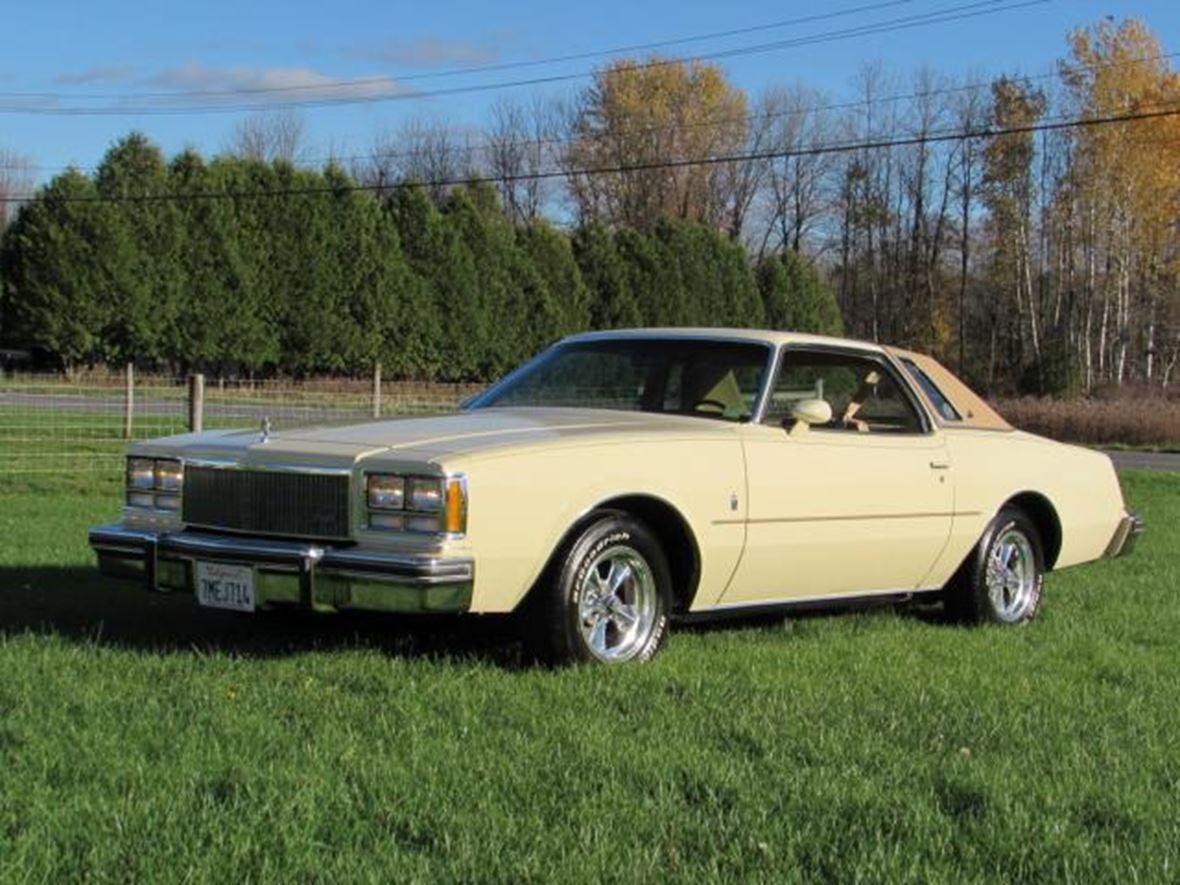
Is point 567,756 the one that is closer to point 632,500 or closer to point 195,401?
point 632,500

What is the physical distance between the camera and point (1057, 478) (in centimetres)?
780

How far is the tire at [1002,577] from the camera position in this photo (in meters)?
7.32

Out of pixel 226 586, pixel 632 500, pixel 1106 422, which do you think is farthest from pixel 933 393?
pixel 1106 422

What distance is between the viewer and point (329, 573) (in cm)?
525

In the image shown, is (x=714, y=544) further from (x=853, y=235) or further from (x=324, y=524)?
(x=853, y=235)

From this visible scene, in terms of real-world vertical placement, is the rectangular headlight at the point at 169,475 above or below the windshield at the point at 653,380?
below

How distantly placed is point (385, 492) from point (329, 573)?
1.22 ft

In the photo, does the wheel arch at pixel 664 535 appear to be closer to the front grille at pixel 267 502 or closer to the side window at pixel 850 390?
the front grille at pixel 267 502

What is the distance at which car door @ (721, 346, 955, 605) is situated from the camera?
6.21 m

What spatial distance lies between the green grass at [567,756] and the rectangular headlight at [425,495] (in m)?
0.66

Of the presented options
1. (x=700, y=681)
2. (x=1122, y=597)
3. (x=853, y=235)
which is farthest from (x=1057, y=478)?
(x=853, y=235)

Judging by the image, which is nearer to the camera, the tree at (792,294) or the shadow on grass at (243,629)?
the shadow on grass at (243,629)

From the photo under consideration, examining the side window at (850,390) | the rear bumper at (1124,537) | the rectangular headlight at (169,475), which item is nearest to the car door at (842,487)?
the side window at (850,390)

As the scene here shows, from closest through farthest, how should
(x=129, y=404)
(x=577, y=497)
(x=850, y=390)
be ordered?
1. (x=577, y=497)
2. (x=850, y=390)
3. (x=129, y=404)
